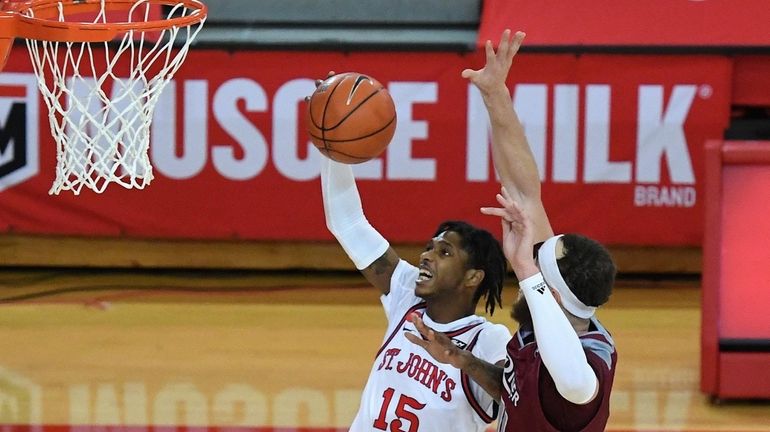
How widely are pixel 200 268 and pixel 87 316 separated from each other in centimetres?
139

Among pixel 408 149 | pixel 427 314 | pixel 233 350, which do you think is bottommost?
pixel 233 350

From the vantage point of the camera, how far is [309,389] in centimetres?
679

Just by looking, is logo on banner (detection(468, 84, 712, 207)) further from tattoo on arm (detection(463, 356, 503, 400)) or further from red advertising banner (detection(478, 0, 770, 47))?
tattoo on arm (detection(463, 356, 503, 400))

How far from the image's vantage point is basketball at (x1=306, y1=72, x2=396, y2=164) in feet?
13.4

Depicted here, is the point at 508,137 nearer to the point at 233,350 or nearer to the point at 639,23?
the point at 233,350

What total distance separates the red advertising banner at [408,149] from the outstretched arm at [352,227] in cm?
484

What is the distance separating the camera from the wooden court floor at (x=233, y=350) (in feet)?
20.8

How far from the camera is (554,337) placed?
3168 mm

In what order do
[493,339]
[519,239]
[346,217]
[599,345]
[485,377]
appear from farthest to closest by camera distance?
1. [346,217]
2. [493,339]
3. [485,377]
4. [599,345]
5. [519,239]

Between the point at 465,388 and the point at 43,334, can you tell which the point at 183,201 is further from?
the point at 465,388

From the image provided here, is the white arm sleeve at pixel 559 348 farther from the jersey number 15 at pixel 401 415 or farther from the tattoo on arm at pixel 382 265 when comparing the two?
the tattoo on arm at pixel 382 265

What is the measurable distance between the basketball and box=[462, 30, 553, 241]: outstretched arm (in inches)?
13.5

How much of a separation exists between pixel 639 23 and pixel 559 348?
6.27 m

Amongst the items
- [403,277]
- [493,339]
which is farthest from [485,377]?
[403,277]
